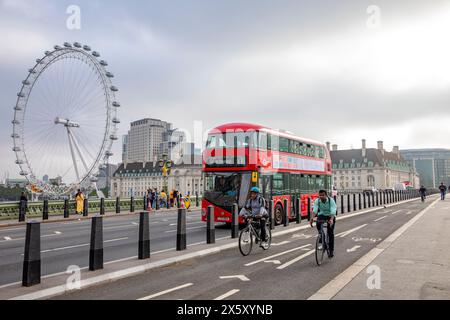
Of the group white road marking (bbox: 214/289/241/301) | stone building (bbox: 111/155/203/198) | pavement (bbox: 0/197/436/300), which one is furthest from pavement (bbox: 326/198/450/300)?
stone building (bbox: 111/155/203/198)

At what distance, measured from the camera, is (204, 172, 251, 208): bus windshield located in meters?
15.9

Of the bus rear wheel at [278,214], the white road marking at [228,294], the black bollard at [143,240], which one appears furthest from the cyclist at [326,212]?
the bus rear wheel at [278,214]

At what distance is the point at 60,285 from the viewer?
6453 millimetres

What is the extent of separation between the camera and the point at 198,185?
152250mm

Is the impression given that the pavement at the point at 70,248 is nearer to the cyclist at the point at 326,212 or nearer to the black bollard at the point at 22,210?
the cyclist at the point at 326,212

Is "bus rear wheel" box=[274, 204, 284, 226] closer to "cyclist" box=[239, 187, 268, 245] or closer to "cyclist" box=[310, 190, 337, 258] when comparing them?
"cyclist" box=[239, 187, 268, 245]

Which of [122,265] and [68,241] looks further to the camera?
[68,241]

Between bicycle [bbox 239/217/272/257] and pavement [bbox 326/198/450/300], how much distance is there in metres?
3.05
